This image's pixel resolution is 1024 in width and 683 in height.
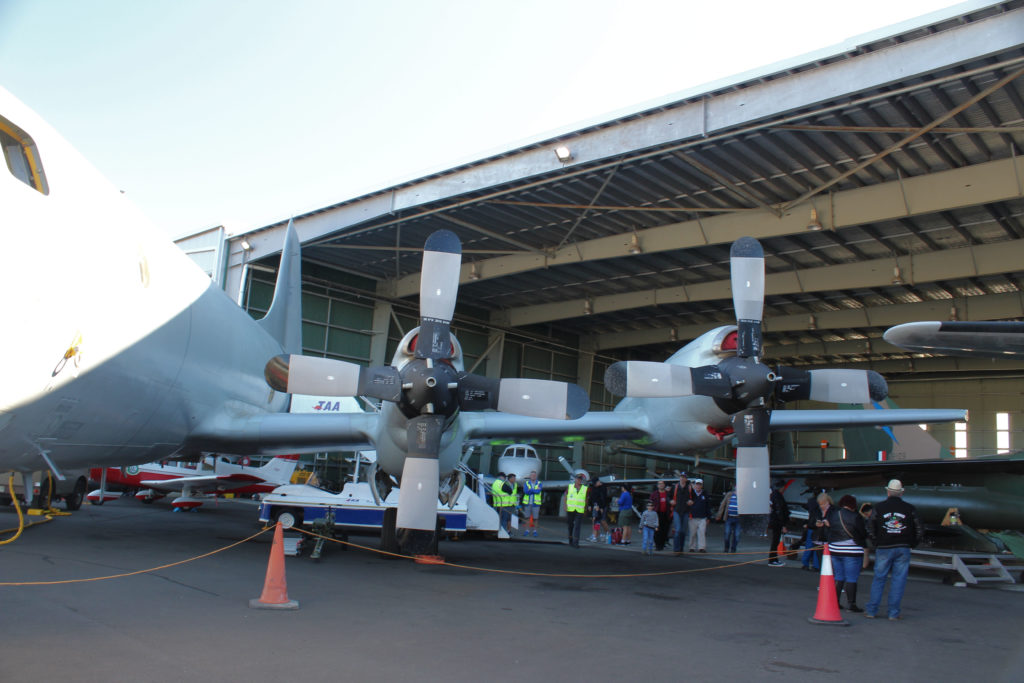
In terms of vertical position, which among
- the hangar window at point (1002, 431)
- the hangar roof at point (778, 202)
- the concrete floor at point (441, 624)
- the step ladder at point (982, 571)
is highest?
the hangar roof at point (778, 202)

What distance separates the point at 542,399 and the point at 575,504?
689 cm

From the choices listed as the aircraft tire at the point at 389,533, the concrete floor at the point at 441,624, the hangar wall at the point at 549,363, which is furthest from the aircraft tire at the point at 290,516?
the hangar wall at the point at 549,363

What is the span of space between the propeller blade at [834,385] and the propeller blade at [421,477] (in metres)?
4.97

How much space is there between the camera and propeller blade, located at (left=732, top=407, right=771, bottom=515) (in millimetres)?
9820

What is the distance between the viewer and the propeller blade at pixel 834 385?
10.2 meters

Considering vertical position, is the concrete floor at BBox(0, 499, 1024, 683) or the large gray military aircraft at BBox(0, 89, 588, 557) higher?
the large gray military aircraft at BBox(0, 89, 588, 557)

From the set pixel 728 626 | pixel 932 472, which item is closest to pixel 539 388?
pixel 728 626

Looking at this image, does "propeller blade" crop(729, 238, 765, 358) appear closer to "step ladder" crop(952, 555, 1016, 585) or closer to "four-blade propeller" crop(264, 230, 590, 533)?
"four-blade propeller" crop(264, 230, 590, 533)

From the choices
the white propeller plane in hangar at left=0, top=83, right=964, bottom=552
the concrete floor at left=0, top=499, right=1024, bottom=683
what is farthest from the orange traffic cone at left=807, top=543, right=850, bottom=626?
the white propeller plane in hangar at left=0, top=83, right=964, bottom=552

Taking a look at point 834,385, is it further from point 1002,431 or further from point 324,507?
point 1002,431

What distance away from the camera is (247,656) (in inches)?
197

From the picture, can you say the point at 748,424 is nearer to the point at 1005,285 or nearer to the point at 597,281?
the point at 597,281

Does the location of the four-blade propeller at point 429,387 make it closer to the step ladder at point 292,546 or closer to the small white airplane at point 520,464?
the step ladder at point 292,546

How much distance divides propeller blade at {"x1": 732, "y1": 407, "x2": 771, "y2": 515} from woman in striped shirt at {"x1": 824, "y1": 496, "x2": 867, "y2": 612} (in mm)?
1077
